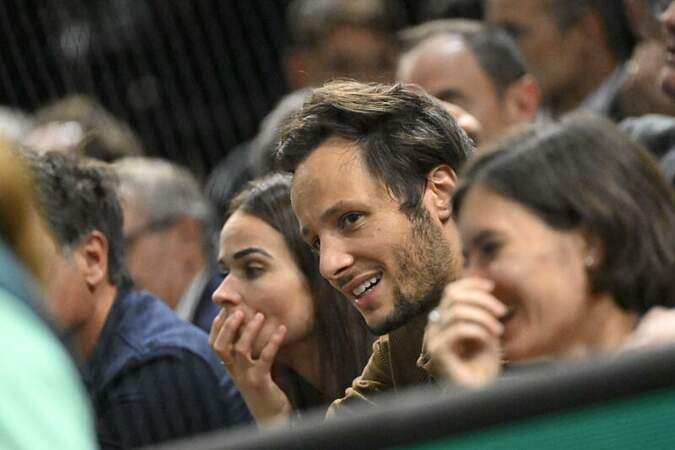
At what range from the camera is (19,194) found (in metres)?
1.74

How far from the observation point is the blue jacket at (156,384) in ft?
11.5

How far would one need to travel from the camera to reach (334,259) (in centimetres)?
302

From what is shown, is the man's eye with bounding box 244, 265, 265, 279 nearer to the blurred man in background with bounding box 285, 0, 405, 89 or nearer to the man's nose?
the man's nose

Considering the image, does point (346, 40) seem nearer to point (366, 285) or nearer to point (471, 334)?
point (366, 285)

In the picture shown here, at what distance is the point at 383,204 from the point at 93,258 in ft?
3.58

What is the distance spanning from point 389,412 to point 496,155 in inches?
29.8

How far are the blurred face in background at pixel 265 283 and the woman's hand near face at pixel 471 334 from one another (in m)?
1.18

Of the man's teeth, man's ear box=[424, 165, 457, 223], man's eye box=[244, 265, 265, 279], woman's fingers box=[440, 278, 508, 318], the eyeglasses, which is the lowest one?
the eyeglasses

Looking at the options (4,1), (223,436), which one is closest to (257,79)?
(4,1)

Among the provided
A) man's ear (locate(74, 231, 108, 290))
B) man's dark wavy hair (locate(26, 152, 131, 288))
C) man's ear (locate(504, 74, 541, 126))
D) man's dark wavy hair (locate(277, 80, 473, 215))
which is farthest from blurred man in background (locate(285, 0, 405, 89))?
man's dark wavy hair (locate(277, 80, 473, 215))

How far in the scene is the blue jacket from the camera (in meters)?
3.49

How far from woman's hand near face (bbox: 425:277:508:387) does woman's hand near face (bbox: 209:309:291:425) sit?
1.15m

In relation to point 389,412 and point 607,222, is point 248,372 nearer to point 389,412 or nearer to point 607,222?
point 607,222

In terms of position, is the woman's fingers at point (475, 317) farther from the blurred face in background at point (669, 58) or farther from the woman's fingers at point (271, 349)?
the blurred face in background at point (669, 58)
